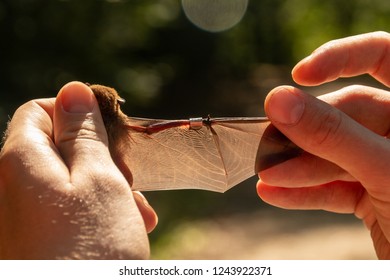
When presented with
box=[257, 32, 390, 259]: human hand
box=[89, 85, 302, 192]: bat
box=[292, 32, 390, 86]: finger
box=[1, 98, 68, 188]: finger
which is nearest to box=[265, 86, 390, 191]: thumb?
box=[257, 32, 390, 259]: human hand

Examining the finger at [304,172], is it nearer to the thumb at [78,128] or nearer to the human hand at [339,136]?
the human hand at [339,136]

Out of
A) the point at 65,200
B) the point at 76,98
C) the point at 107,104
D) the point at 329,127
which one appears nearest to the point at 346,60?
the point at 329,127

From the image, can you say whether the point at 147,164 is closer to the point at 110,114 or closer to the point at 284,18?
the point at 110,114

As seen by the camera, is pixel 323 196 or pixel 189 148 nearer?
pixel 189 148

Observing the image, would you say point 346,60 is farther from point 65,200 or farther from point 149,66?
point 149,66

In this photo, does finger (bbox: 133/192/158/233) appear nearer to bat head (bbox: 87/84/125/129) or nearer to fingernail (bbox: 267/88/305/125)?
bat head (bbox: 87/84/125/129)
